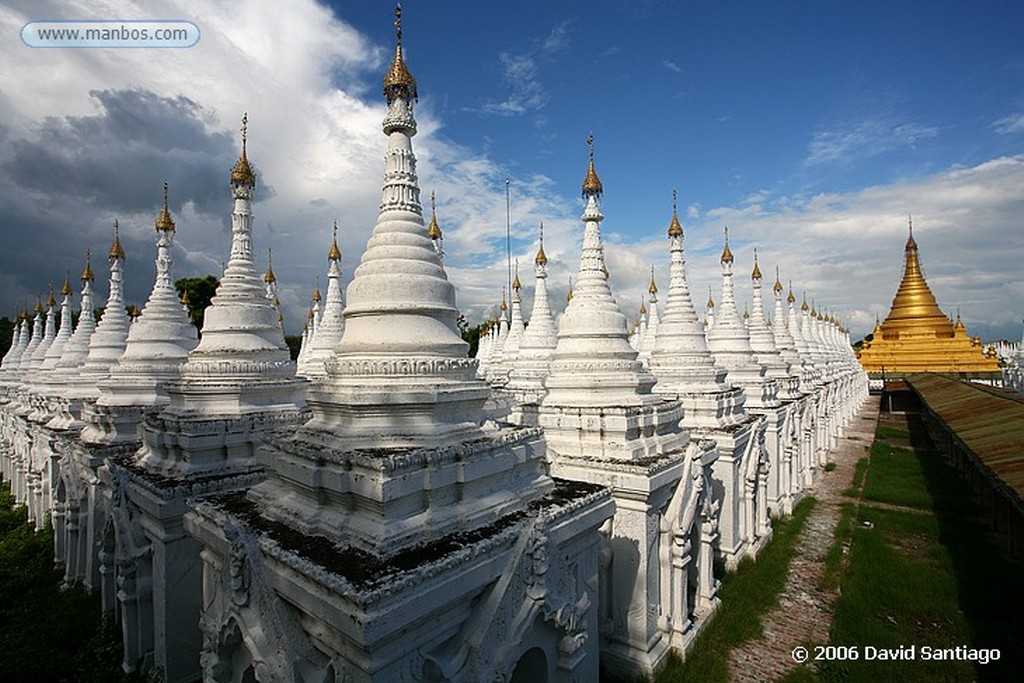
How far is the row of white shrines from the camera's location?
6.76m

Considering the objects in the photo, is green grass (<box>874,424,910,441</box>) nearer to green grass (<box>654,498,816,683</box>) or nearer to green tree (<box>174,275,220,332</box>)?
green grass (<box>654,498,816,683</box>)

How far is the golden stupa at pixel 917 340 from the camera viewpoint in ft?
193

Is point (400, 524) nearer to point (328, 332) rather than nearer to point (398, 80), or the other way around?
point (398, 80)

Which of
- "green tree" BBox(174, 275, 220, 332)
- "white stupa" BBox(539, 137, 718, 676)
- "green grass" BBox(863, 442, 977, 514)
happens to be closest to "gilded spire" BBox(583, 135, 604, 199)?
"white stupa" BBox(539, 137, 718, 676)

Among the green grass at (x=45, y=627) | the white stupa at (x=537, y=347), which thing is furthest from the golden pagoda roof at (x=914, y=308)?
the green grass at (x=45, y=627)

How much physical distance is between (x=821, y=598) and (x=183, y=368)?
59.0 feet

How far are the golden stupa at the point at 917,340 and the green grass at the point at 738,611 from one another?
51.6 m

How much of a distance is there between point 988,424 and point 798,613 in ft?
42.2

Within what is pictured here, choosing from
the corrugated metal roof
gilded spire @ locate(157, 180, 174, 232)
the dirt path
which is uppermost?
gilded spire @ locate(157, 180, 174, 232)

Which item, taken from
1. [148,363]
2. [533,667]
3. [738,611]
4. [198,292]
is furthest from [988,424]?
[198,292]

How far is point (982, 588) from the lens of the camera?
16438 mm

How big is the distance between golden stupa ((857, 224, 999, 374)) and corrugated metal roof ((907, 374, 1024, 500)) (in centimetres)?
2893

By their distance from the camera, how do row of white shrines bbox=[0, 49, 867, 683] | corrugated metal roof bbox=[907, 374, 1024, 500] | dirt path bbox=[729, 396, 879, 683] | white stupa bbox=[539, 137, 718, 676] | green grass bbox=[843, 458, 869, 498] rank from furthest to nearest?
green grass bbox=[843, 458, 869, 498] < corrugated metal roof bbox=[907, 374, 1024, 500] < dirt path bbox=[729, 396, 879, 683] < white stupa bbox=[539, 137, 718, 676] < row of white shrines bbox=[0, 49, 867, 683]

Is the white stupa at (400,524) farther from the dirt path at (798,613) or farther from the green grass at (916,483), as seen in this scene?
the green grass at (916,483)
